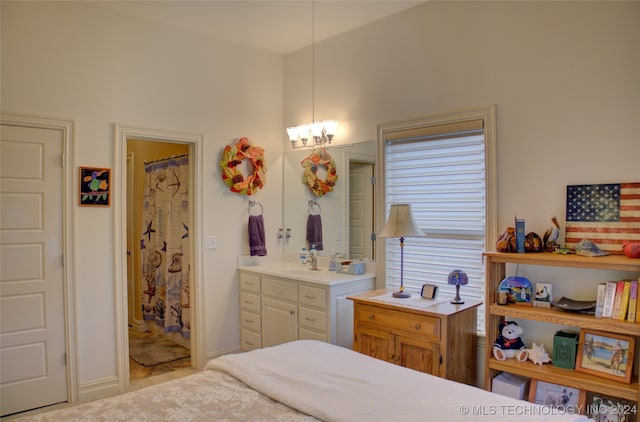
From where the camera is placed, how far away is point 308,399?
1586 mm

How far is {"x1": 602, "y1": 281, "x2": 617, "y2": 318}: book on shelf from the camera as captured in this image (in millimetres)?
2242

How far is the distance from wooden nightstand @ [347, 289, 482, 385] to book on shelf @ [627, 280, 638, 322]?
0.86 metres

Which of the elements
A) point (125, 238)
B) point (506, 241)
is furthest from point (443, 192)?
point (125, 238)

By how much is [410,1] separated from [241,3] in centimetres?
131

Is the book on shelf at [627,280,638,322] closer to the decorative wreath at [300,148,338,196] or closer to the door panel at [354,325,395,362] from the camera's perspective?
the door panel at [354,325,395,362]

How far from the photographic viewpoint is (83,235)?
326cm

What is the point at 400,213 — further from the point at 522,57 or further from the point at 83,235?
the point at 83,235

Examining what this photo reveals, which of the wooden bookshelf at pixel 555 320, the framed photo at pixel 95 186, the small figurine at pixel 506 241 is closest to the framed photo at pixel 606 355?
the wooden bookshelf at pixel 555 320

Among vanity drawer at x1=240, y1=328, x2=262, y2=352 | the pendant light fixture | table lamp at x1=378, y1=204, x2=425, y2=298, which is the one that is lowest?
vanity drawer at x1=240, y1=328, x2=262, y2=352

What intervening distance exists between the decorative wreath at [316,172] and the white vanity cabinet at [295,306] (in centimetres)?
82

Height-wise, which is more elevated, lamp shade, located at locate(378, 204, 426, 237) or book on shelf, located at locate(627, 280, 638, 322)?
lamp shade, located at locate(378, 204, 426, 237)

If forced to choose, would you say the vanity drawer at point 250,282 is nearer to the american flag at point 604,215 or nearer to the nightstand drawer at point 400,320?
the nightstand drawer at point 400,320

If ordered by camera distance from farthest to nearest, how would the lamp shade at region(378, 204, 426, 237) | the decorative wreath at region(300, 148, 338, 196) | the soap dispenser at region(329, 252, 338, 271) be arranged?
the decorative wreath at region(300, 148, 338, 196)
the soap dispenser at region(329, 252, 338, 271)
the lamp shade at region(378, 204, 426, 237)

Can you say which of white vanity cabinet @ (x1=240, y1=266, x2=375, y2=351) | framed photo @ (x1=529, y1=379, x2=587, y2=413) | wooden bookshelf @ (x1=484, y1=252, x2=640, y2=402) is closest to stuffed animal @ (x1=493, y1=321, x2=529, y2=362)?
wooden bookshelf @ (x1=484, y1=252, x2=640, y2=402)
